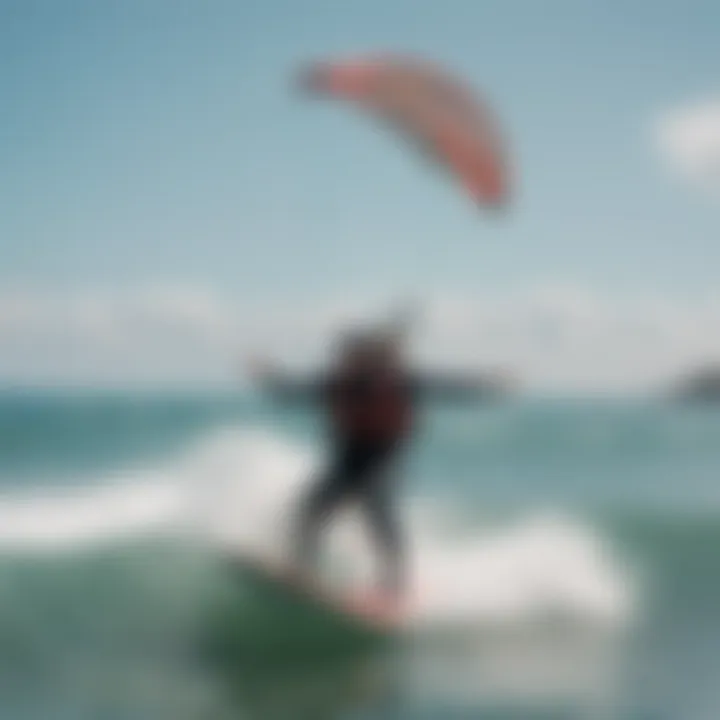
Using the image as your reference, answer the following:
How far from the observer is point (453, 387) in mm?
1506

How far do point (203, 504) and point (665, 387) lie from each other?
0.63 m

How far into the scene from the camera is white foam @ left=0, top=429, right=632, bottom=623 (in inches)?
59.6

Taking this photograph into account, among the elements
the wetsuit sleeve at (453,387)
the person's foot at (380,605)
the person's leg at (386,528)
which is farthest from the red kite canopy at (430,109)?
the person's foot at (380,605)

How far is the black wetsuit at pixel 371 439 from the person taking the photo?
4.90 feet

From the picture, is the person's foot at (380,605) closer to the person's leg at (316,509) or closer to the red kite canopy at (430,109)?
the person's leg at (316,509)

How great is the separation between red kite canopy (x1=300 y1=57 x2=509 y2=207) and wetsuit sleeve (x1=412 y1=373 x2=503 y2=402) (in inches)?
9.1

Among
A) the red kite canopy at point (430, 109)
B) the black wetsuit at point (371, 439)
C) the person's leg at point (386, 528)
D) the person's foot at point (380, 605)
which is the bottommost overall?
the person's foot at point (380, 605)

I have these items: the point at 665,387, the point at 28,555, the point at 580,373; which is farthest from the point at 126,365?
the point at 665,387

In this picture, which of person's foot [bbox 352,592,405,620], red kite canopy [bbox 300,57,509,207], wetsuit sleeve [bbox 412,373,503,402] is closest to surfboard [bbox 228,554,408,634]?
person's foot [bbox 352,592,405,620]

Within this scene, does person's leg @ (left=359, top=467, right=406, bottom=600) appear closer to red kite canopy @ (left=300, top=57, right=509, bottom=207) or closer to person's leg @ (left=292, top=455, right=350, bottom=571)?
person's leg @ (left=292, top=455, right=350, bottom=571)

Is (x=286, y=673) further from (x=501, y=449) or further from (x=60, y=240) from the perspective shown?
(x=60, y=240)

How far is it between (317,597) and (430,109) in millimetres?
647

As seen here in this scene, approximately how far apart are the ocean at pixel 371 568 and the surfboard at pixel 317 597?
19 mm

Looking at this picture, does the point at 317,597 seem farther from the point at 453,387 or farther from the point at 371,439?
the point at 453,387
